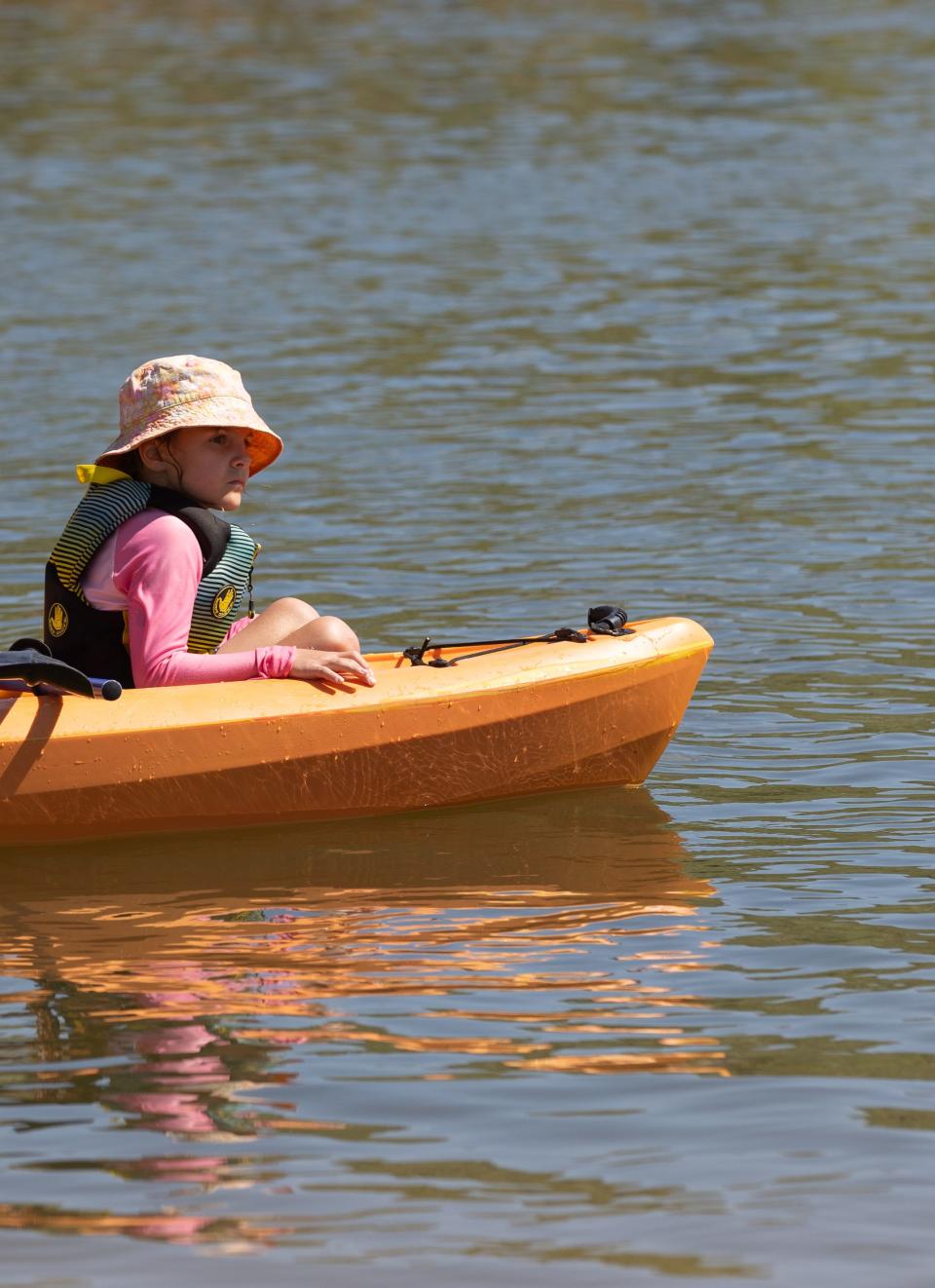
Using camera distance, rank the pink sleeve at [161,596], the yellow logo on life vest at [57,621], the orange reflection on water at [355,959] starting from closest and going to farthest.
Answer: the orange reflection on water at [355,959], the pink sleeve at [161,596], the yellow logo on life vest at [57,621]

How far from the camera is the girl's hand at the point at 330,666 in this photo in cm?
570

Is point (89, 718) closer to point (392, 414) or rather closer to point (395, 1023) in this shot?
point (395, 1023)

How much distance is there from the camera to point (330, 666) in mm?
5734

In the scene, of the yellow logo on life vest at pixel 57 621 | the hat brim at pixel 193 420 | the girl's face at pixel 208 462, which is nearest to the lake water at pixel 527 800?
the yellow logo on life vest at pixel 57 621

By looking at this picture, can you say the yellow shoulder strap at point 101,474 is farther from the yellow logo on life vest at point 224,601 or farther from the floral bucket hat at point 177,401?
the yellow logo on life vest at point 224,601

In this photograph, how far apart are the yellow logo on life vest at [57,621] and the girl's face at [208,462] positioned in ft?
1.38

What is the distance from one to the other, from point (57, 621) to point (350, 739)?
31.1 inches

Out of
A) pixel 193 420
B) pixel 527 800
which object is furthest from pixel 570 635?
pixel 193 420

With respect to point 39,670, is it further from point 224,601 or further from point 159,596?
point 224,601

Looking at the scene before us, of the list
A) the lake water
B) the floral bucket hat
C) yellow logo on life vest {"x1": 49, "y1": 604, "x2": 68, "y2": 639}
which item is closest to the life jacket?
Result: yellow logo on life vest {"x1": 49, "y1": 604, "x2": 68, "y2": 639}

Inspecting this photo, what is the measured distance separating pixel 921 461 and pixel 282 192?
357 inches

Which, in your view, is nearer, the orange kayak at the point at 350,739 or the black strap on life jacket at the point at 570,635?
the orange kayak at the point at 350,739

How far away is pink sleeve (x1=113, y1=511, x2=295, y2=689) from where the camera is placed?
5.43 meters

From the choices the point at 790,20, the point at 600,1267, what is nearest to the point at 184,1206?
the point at 600,1267
